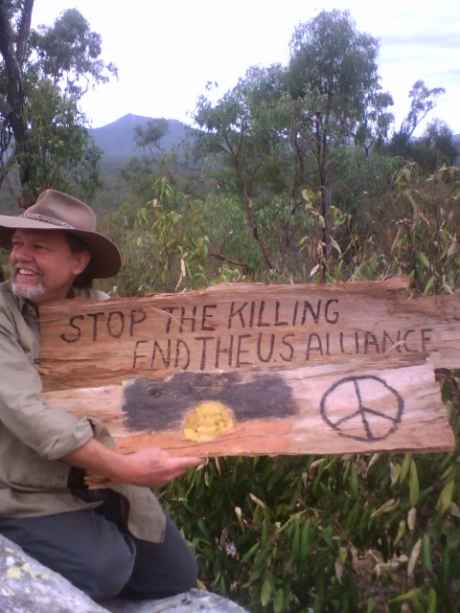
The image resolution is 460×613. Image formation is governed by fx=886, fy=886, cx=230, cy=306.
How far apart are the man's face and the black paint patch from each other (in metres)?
0.40

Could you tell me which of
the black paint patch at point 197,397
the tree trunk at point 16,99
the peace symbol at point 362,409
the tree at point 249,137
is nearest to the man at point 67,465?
the black paint patch at point 197,397

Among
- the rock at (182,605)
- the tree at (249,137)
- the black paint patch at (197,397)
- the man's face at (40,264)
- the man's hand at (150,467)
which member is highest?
the tree at (249,137)

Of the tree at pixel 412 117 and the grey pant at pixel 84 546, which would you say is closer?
the grey pant at pixel 84 546

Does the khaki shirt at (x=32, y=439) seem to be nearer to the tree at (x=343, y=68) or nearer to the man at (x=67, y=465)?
the man at (x=67, y=465)

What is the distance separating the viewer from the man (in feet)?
7.59

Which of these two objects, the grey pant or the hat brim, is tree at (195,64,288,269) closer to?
the hat brim

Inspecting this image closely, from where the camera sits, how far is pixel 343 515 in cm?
300

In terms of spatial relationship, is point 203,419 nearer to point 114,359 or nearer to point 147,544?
point 114,359

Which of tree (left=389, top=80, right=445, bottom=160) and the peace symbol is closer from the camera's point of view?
the peace symbol

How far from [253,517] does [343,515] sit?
0.37 meters

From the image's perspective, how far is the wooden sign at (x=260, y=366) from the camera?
7.82ft

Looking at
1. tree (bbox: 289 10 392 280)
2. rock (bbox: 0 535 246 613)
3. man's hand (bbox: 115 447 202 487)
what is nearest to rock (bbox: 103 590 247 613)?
rock (bbox: 0 535 246 613)

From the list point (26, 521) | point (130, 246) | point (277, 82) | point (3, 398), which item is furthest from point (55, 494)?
point (277, 82)

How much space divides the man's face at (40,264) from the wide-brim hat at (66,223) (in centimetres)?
4
